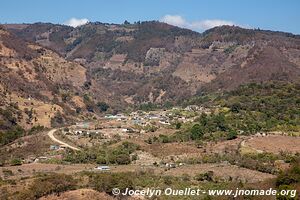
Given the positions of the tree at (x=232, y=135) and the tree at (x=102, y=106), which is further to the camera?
the tree at (x=102, y=106)

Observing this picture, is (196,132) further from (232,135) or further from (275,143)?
(275,143)

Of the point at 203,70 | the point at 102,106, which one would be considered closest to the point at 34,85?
the point at 102,106

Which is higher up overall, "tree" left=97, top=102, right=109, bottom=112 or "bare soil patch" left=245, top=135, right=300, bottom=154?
"bare soil patch" left=245, top=135, right=300, bottom=154

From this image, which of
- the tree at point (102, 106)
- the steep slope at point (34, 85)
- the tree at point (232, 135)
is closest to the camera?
the tree at point (232, 135)

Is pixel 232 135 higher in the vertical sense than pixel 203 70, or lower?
lower

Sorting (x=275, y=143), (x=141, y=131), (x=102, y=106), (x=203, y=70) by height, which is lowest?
(x=102, y=106)

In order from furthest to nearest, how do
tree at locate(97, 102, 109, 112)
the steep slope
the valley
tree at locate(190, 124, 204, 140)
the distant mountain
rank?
the distant mountain → tree at locate(97, 102, 109, 112) → the steep slope → tree at locate(190, 124, 204, 140) → the valley

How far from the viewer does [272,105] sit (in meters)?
84.1

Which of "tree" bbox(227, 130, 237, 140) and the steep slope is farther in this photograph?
the steep slope

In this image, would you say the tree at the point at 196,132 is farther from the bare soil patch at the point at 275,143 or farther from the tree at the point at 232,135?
the bare soil patch at the point at 275,143

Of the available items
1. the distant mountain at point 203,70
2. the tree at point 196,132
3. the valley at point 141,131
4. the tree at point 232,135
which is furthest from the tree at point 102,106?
the tree at point 232,135

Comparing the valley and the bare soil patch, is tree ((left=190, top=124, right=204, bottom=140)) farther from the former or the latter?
the bare soil patch

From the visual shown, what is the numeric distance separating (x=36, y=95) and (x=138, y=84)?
70.3 metres

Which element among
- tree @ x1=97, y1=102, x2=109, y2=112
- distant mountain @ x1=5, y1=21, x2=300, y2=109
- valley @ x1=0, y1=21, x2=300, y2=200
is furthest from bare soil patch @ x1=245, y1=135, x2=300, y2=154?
tree @ x1=97, y1=102, x2=109, y2=112
